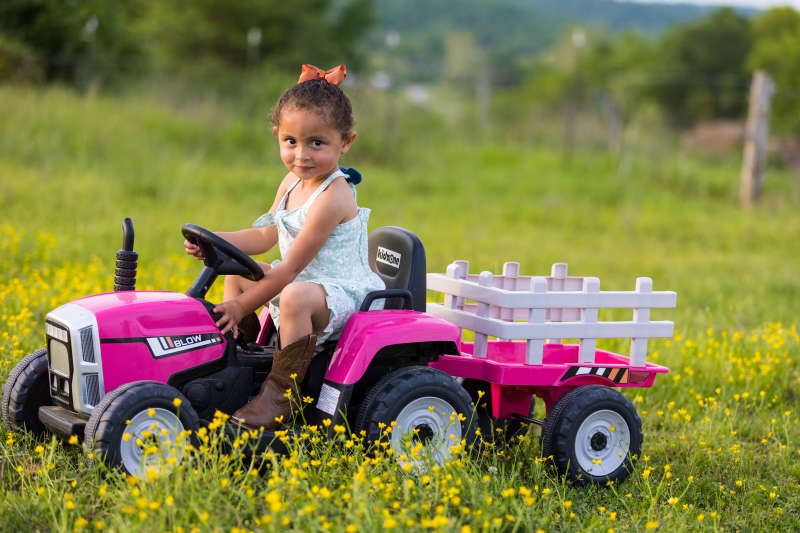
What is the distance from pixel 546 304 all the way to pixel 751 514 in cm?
125

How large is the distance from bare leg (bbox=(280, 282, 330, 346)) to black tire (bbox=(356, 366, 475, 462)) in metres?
0.40

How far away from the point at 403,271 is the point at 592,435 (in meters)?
1.13

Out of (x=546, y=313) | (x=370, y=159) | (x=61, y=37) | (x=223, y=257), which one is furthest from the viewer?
(x=61, y=37)

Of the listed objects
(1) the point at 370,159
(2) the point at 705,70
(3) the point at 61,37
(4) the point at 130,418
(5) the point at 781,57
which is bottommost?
(4) the point at 130,418

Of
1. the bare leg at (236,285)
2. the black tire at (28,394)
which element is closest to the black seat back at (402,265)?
the bare leg at (236,285)

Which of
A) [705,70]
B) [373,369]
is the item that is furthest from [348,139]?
[705,70]

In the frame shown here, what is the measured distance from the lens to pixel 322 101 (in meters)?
3.76

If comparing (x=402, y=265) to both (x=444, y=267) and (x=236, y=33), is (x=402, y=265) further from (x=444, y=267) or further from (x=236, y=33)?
(x=236, y=33)

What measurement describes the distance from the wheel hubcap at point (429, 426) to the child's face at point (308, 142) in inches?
42.6

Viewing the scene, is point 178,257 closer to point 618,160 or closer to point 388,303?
point 388,303

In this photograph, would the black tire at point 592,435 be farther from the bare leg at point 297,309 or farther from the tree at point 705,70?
the tree at point 705,70

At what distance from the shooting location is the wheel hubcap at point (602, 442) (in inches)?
158

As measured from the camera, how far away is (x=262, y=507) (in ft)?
10.3

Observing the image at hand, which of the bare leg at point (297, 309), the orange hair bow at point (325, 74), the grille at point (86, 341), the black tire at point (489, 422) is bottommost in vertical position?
the black tire at point (489, 422)
